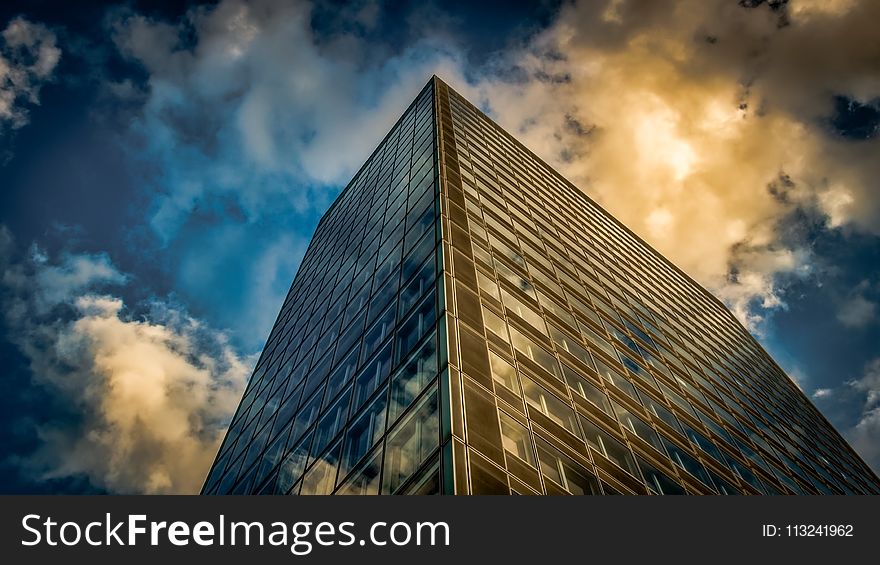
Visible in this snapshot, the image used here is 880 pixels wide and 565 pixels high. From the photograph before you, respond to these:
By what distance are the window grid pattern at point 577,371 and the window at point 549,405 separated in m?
0.06

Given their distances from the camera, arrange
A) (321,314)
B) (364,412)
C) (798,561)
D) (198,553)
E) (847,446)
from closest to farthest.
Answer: (198,553), (798,561), (364,412), (321,314), (847,446)

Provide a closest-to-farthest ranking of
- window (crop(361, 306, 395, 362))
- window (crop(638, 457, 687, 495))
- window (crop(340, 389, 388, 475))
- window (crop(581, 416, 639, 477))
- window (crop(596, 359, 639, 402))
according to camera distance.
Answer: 1. window (crop(340, 389, 388, 475))
2. window (crop(581, 416, 639, 477))
3. window (crop(638, 457, 687, 495))
4. window (crop(361, 306, 395, 362))
5. window (crop(596, 359, 639, 402))

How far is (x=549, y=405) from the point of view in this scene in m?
20.4

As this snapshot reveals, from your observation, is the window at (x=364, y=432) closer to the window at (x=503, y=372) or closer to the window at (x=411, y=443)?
the window at (x=411, y=443)

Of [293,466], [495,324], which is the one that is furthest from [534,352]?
[293,466]

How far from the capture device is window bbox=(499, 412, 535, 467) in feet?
54.4

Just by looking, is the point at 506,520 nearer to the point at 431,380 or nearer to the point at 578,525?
the point at 578,525

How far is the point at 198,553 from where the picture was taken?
496 inches

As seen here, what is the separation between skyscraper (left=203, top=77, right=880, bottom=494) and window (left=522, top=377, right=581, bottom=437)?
4.3 inches

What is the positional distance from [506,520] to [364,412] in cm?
809

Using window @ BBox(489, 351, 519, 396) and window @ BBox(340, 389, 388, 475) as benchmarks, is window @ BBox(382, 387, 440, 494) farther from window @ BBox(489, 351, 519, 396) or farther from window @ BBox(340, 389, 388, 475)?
window @ BBox(489, 351, 519, 396)

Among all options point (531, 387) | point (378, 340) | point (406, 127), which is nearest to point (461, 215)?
point (378, 340)

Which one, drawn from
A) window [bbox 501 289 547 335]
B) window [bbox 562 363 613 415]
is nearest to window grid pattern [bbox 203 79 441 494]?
window [bbox 501 289 547 335]

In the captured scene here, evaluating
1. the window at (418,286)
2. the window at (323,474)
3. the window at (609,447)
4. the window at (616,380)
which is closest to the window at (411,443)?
the window at (323,474)
